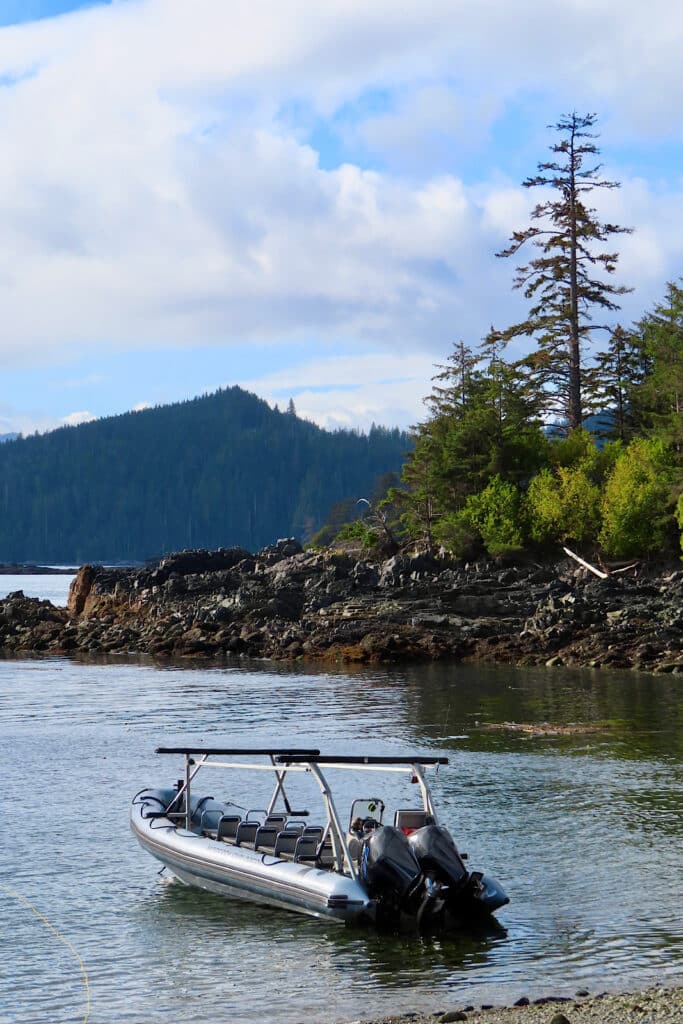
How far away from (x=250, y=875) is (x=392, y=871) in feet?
8.17

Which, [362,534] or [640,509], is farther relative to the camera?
[362,534]

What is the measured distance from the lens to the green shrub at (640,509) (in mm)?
62906

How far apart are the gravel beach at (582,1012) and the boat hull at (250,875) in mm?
2940

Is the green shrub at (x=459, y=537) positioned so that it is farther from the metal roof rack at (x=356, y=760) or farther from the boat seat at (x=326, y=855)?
the metal roof rack at (x=356, y=760)

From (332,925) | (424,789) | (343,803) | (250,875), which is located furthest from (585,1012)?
(343,803)

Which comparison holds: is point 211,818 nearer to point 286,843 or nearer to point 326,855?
point 286,843

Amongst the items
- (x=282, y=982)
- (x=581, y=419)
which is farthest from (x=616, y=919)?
(x=581, y=419)

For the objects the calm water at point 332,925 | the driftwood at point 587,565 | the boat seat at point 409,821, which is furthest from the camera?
the driftwood at point 587,565

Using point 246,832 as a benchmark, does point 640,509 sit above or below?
above

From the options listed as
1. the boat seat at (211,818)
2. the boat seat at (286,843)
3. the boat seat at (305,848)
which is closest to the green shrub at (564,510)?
the boat seat at (211,818)

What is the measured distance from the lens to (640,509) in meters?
63.1

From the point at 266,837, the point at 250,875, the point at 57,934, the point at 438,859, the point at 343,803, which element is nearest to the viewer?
the point at 438,859

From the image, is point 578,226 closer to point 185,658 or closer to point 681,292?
point 681,292

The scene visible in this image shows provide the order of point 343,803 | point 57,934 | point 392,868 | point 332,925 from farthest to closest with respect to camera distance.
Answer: point 343,803, point 57,934, point 332,925, point 392,868
